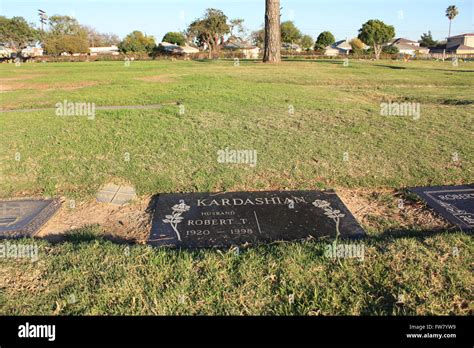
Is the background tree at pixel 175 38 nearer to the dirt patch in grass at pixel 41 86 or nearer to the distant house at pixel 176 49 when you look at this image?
the distant house at pixel 176 49

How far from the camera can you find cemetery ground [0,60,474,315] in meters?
2.75

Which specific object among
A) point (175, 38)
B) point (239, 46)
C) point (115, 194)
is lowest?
point (115, 194)

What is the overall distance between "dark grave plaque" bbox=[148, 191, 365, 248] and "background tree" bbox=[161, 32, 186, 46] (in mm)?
81579

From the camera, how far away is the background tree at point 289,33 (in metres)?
79.7

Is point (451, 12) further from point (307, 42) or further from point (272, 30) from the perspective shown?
point (272, 30)

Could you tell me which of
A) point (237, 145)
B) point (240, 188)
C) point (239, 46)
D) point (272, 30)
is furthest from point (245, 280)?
point (239, 46)

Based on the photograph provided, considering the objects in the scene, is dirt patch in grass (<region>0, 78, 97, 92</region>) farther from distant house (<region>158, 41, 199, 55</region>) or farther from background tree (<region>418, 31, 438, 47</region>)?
background tree (<region>418, 31, 438, 47</region>)

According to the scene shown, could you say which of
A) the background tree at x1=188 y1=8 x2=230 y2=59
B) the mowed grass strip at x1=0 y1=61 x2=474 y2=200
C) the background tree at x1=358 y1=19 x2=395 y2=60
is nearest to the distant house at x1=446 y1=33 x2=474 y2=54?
the background tree at x1=358 y1=19 x2=395 y2=60

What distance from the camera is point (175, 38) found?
267 ft

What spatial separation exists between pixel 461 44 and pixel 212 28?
56442 millimetres

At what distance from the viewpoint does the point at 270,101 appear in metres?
9.84

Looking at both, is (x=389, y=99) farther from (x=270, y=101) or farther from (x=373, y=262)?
(x=373, y=262)

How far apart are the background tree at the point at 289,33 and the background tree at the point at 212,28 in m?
18.3

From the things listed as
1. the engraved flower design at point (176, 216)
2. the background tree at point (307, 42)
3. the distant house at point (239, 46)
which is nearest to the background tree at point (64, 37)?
the distant house at point (239, 46)
